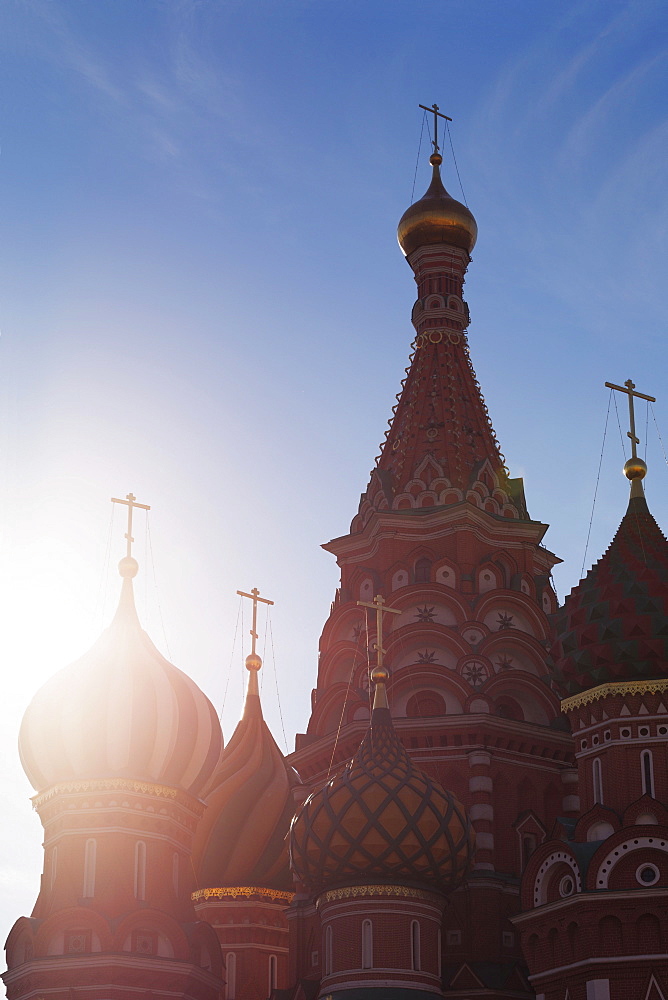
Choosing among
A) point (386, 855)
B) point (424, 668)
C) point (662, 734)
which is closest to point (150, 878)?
point (386, 855)

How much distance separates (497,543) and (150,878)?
7.67 metres

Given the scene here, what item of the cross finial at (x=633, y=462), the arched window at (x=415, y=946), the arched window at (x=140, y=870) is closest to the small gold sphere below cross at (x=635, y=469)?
the cross finial at (x=633, y=462)

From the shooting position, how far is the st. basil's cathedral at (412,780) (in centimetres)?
2141

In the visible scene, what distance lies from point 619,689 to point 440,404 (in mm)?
8131

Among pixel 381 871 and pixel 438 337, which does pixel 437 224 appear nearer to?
pixel 438 337

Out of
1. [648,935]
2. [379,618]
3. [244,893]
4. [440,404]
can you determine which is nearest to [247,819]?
[244,893]

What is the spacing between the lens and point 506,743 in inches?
995

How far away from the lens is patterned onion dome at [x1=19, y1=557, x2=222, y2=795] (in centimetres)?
2380

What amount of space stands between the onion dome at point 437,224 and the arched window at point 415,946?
12.4m

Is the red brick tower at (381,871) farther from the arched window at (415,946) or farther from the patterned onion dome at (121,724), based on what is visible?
the patterned onion dome at (121,724)

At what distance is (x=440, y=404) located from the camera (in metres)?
28.6

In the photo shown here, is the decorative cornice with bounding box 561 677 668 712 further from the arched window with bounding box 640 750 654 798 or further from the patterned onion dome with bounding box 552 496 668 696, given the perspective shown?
the arched window with bounding box 640 750 654 798

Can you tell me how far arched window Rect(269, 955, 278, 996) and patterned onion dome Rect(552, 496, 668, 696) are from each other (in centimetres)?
741

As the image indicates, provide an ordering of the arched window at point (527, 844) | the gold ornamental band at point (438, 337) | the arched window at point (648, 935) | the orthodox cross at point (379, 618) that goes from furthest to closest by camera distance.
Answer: the gold ornamental band at point (438, 337)
the arched window at point (527, 844)
the orthodox cross at point (379, 618)
the arched window at point (648, 935)
